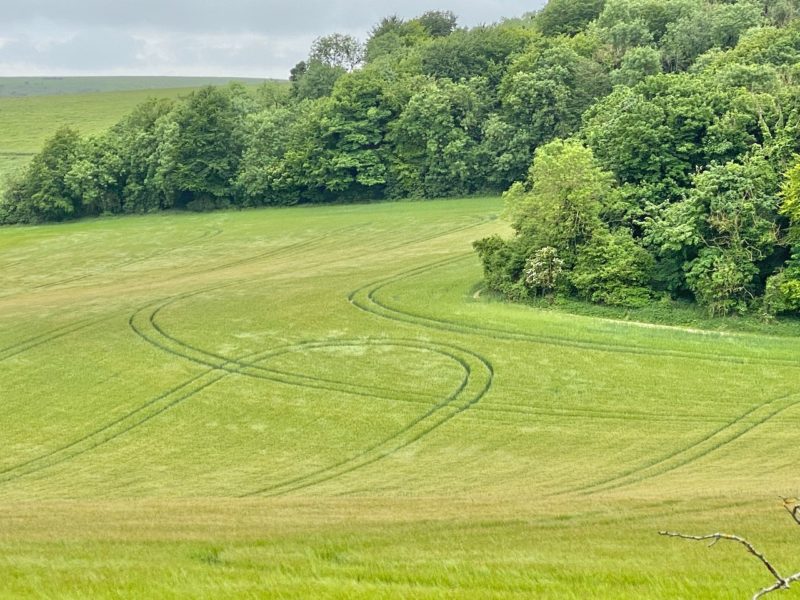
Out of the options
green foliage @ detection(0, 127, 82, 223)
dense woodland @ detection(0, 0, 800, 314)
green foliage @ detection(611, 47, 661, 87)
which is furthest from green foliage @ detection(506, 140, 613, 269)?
green foliage @ detection(0, 127, 82, 223)

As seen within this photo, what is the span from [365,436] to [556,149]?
99.6 ft

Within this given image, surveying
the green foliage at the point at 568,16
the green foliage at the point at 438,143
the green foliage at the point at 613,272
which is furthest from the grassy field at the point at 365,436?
the green foliage at the point at 568,16

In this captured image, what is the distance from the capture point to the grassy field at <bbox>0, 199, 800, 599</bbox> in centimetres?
1358

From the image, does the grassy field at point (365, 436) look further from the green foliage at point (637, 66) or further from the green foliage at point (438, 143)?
the green foliage at point (637, 66)

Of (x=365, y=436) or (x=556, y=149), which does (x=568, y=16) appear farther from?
(x=365, y=436)

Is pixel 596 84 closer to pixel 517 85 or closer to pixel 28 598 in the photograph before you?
pixel 517 85

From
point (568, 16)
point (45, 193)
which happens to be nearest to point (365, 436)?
point (45, 193)

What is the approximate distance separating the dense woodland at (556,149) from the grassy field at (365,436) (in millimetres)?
5643

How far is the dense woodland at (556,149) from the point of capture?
52156 millimetres

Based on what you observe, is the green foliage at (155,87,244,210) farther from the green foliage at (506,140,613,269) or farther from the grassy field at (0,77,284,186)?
the green foliage at (506,140,613,269)

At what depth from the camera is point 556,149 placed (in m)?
59.5

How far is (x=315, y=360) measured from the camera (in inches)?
1791

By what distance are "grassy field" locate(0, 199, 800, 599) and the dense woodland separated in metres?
5.64

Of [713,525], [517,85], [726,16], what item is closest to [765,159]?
[713,525]
